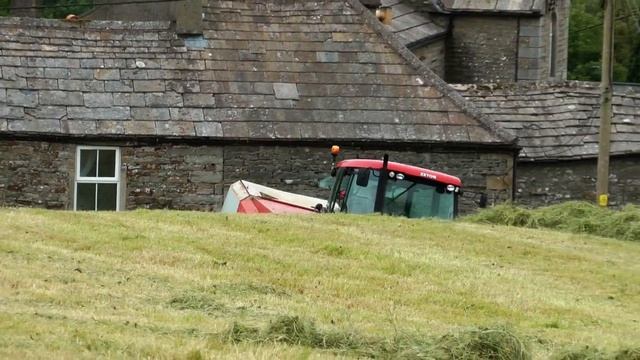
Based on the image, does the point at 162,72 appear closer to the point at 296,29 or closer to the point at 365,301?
the point at 296,29

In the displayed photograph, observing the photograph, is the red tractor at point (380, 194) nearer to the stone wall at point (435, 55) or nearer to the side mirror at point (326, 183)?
the side mirror at point (326, 183)

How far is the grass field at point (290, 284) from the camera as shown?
1130 centimetres

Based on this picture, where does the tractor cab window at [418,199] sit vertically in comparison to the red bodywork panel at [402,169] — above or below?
below

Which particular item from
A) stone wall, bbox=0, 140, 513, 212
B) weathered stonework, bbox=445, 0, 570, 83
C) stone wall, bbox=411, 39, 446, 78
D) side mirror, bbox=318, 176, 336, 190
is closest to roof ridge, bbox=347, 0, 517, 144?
stone wall, bbox=0, 140, 513, 212

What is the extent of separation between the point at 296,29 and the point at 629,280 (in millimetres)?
14893

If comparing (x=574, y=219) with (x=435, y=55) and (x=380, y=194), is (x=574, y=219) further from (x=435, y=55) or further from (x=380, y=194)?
(x=435, y=55)

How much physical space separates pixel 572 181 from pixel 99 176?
33.6ft

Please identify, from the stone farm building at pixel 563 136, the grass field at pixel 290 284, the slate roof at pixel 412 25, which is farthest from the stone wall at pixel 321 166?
the slate roof at pixel 412 25

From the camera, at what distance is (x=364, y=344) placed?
11.5m

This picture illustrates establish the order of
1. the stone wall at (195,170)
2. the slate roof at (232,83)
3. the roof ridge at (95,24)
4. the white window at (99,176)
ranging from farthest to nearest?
the roof ridge at (95,24)
the slate roof at (232,83)
the white window at (99,176)
the stone wall at (195,170)

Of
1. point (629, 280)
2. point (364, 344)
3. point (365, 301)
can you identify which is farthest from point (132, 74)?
point (364, 344)

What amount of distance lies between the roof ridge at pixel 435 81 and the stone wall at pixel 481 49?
404 inches

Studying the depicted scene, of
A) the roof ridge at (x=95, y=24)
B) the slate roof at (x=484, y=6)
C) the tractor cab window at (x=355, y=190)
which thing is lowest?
the tractor cab window at (x=355, y=190)

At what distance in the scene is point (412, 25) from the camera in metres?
41.6
